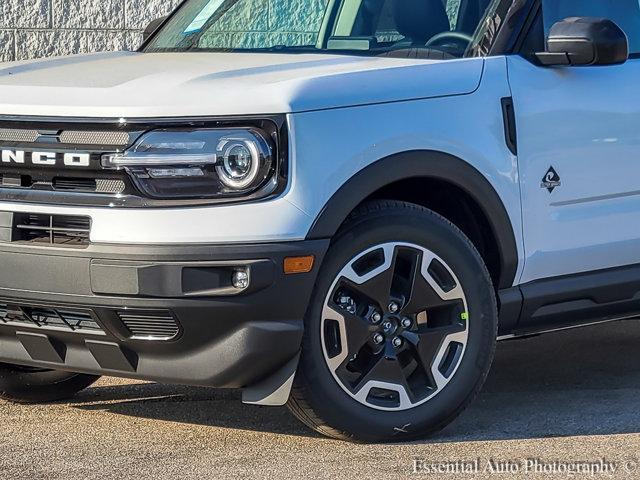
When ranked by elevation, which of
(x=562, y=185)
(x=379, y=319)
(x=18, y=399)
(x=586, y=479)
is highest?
(x=562, y=185)

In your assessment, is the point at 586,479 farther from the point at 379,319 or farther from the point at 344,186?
the point at 344,186

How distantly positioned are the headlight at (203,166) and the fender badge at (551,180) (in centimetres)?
114

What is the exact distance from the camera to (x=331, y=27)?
564cm

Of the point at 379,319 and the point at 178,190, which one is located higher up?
the point at 178,190

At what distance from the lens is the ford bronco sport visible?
14.4 feet

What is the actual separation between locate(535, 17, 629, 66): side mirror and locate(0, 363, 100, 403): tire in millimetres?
2155

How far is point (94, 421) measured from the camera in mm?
5207

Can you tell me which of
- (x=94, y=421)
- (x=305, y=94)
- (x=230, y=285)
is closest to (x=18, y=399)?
(x=94, y=421)

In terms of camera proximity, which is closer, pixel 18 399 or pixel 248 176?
pixel 248 176

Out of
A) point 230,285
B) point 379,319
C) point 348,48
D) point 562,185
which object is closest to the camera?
point 230,285

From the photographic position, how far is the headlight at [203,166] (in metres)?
4.38

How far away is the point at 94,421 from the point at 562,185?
6.09 feet

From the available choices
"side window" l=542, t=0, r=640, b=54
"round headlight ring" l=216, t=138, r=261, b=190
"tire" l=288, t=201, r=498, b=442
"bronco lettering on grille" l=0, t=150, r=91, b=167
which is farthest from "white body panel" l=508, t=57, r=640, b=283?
"bronco lettering on grille" l=0, t=150, r=91, b=167

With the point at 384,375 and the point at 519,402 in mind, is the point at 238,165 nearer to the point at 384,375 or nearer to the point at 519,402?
the point at 384,375
